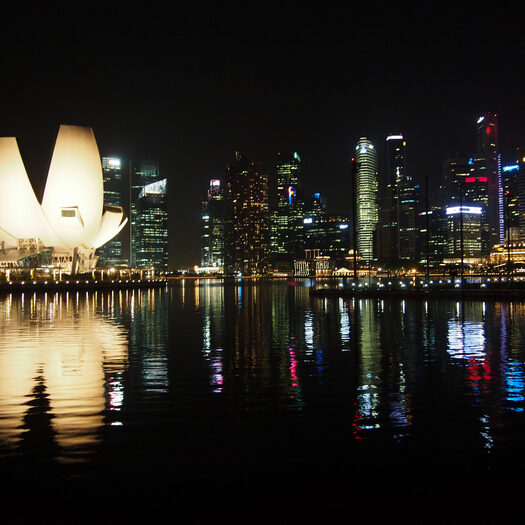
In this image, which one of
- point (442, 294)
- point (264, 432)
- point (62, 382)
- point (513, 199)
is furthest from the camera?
point (513, 199)

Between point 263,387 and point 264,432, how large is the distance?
2.29 m

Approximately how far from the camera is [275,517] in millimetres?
3906

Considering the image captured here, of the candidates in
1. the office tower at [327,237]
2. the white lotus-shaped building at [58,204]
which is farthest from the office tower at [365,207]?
the white lotus-shaped building at [58,204]

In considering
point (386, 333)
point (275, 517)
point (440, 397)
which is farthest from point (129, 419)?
point (386, 333)

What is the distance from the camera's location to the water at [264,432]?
415 centimetres

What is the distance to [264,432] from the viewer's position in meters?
5.82

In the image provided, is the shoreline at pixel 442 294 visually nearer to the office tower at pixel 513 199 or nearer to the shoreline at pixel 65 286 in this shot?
the shoreline at pixel 65 286

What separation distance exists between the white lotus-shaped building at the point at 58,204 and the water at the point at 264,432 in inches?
2047

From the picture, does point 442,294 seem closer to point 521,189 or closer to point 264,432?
point 264,432

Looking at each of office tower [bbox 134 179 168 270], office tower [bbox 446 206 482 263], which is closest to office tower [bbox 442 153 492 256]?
office tower [bbox 446 206 482 263]

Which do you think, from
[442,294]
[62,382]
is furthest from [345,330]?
[442,294]

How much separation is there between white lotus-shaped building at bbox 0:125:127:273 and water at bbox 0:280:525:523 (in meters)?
52.0

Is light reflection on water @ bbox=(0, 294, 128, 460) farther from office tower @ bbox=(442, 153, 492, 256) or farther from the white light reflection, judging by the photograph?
office tower @ bbox=(442, 153, 492, 256)

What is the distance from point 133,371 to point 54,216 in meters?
57.9
